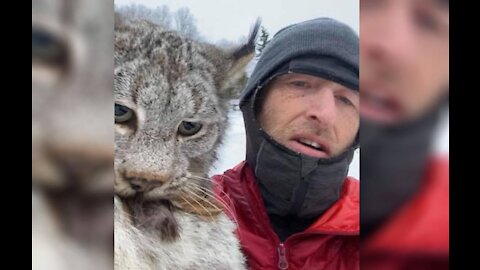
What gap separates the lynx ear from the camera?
2463 mm

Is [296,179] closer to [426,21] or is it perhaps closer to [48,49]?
[426,21]

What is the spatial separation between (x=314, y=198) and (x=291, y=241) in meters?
0.19

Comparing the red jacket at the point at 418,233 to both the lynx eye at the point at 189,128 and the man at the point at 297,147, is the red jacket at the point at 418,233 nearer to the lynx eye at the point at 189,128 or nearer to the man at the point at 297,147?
the man at the point at 297,147

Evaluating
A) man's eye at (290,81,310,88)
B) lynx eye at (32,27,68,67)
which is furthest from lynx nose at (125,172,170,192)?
man's eye at (290,81,310,88)

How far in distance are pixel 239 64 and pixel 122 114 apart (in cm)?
48

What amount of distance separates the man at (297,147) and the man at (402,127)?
0.26ft

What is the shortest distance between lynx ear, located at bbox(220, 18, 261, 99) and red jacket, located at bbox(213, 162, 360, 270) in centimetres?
31

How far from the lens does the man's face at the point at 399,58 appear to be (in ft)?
8.30

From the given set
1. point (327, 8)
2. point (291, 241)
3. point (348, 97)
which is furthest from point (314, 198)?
point (327, 8)

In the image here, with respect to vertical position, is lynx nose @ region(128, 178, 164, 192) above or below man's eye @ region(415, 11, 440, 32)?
below

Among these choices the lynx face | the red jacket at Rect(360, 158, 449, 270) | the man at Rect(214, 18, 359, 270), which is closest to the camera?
the lynx face

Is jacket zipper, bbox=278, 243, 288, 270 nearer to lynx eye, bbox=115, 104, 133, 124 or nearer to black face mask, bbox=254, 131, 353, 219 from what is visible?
black face mask, bbox=254, 131, 353, 219

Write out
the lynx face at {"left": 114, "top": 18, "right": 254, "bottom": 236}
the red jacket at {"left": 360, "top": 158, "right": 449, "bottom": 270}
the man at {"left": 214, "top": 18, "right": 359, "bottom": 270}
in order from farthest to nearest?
the red jacket at {"left": 360, "top": 158, "right": 449, "bottom": 270}, the man at {"left": 214, "top": 18, "right": 359, "bottom": 270}, the lynx face at {"left": 114, "top": 18, "right": 254, "bottom": 236}

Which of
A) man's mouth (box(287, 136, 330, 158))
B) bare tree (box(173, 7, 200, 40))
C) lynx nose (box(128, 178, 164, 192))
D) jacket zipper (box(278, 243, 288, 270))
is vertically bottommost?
jacket zipper (box(278, 243, 288, 270))
